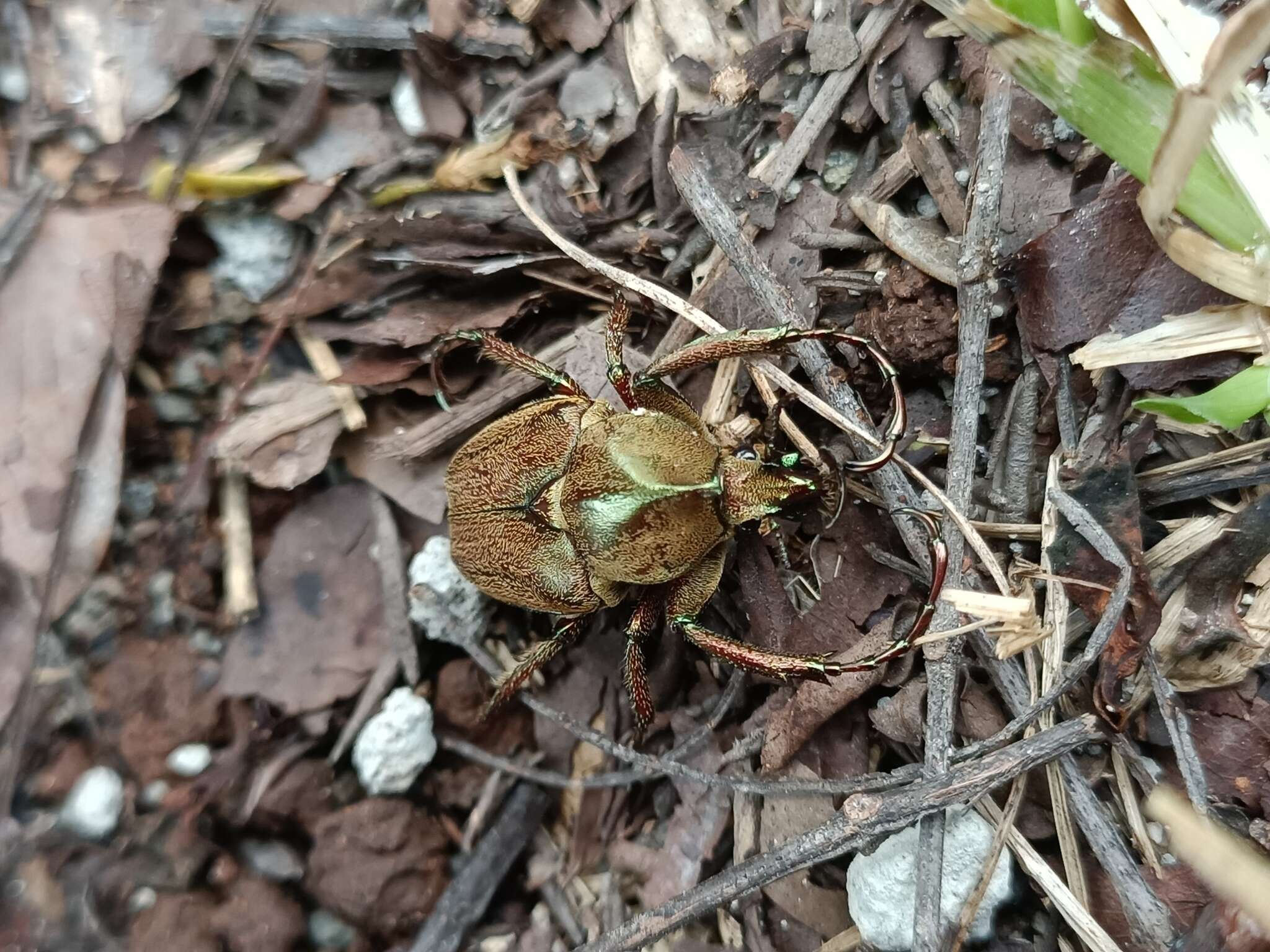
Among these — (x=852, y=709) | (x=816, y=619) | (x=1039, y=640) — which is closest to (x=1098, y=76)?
(x=1039, y=640)

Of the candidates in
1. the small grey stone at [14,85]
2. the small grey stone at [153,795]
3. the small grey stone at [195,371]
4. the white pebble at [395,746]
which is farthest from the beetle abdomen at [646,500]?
the small grey stone at [14,85]

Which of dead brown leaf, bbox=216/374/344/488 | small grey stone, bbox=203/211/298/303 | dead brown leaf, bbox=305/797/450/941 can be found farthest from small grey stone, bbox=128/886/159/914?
small grey stone, bbox=203/211/298/303

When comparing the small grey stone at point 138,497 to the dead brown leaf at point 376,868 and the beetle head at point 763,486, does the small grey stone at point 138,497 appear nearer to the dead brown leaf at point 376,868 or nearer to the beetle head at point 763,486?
the dead brown leaf at point 376,868

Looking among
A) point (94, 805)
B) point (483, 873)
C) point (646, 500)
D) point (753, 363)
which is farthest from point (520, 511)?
point (94, 805)

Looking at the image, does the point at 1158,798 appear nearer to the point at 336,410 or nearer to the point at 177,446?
the point at 336,410

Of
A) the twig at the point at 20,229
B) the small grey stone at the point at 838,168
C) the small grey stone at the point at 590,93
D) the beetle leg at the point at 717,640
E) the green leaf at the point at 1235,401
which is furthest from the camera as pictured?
the small grey stone at the point at 590,93

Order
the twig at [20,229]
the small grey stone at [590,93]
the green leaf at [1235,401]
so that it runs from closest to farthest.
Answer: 1. the green leaf at [1235,401]
2. the twig at [20,229]
3. the small grey stone at [590,93]
